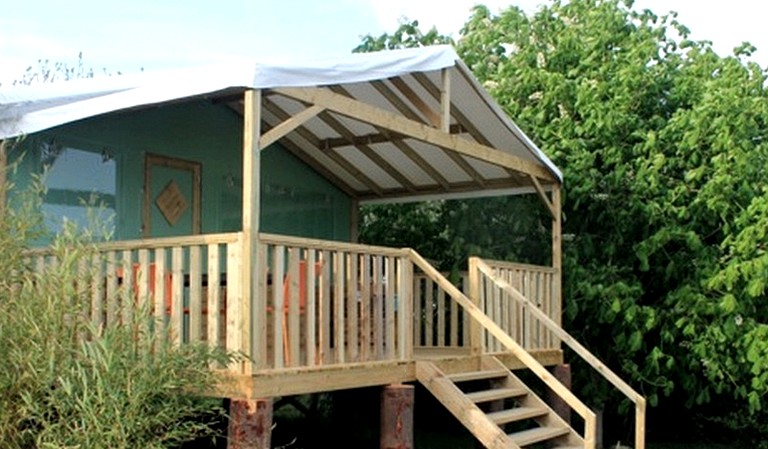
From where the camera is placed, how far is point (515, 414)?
8.79 m

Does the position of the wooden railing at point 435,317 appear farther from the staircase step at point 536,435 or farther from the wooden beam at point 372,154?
the staircase step at point 536,435

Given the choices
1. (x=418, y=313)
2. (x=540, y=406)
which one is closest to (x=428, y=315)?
(x=418, y=313)

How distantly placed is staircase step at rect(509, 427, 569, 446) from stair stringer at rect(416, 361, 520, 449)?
0.56 ft

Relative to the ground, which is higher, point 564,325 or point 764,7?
point 764,7

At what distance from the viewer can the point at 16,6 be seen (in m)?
21.4

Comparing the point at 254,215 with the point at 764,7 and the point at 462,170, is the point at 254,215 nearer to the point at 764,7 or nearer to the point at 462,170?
the point at 462,170

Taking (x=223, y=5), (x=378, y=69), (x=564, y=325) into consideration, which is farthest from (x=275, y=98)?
(x=223, y=5)

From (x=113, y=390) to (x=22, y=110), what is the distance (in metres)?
3.12

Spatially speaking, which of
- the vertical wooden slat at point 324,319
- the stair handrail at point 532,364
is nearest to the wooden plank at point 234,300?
the vertical wooden slat at point 324,319

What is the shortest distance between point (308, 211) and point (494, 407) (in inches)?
159

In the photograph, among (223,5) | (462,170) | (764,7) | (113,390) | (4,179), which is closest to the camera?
(113,390)

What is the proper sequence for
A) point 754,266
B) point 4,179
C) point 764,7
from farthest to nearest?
point 764,7
point 754,266
point 4,179

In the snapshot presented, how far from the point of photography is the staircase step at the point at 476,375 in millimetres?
8969

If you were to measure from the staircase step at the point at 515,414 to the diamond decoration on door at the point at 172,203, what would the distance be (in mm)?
3784
